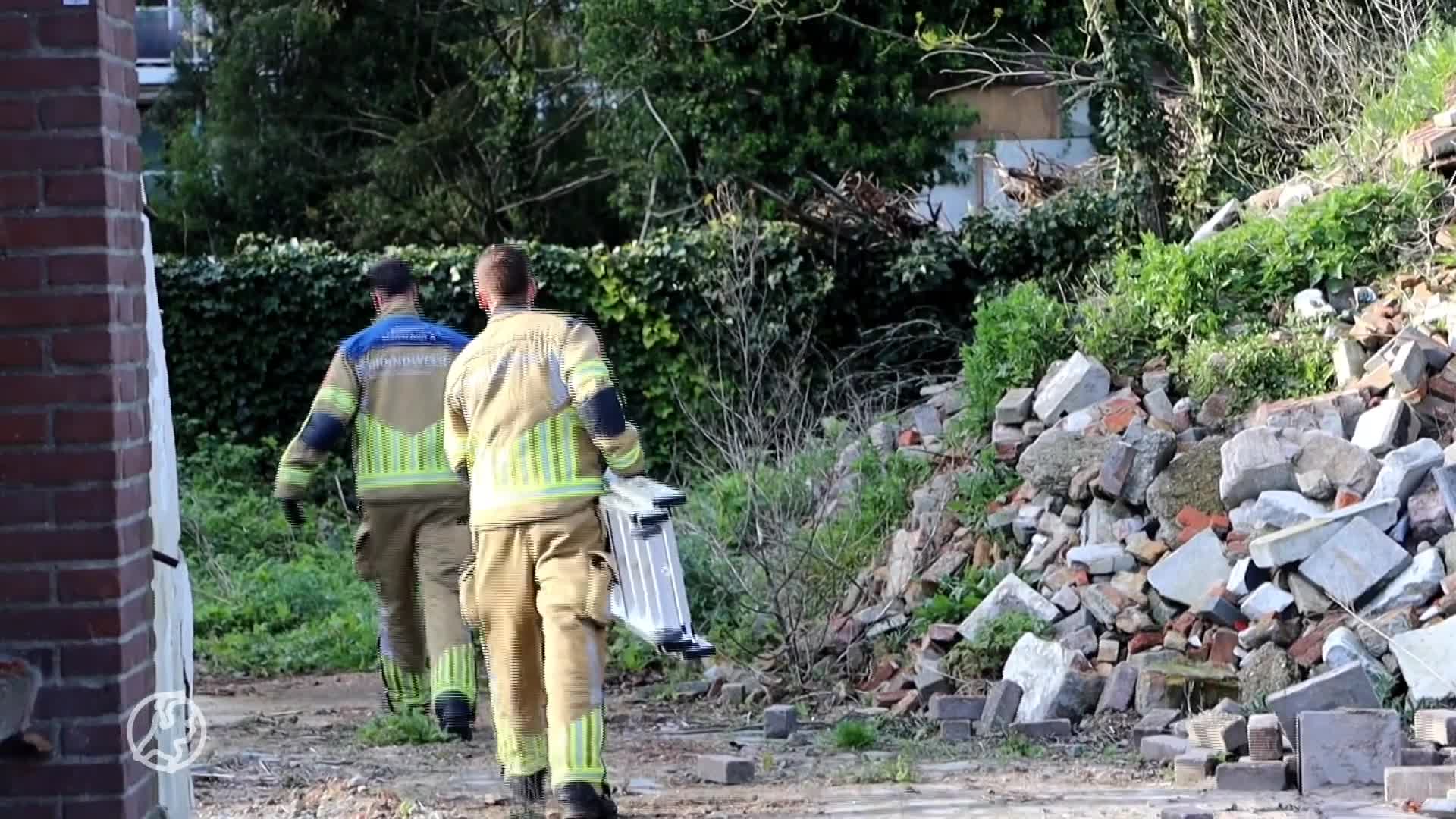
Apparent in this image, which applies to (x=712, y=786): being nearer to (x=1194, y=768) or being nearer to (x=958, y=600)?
(x=1194, y=768)

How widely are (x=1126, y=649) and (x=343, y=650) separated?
4.66m

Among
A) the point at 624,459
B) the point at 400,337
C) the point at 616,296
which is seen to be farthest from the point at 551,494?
the point at 616,296

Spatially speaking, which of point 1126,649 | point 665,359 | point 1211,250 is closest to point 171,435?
point 1126,649

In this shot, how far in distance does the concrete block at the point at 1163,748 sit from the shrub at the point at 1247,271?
3806 millimetres

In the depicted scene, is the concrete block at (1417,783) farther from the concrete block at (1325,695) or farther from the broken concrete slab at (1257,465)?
the broken concrete slab at (1257,465)

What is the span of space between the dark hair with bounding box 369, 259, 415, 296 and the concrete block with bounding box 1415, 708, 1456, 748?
432 cm

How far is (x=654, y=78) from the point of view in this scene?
776 inches

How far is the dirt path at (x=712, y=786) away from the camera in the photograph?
630cm

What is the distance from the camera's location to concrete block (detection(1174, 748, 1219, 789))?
674cm

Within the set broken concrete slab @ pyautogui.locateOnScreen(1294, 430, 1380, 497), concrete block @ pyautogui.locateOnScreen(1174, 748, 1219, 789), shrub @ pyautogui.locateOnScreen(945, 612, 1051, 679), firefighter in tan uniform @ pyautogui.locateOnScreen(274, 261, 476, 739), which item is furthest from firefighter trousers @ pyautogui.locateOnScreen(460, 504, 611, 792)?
broken concrete slab @ pyautogui.locateOnScreen(1294, 430, 1380, 497)

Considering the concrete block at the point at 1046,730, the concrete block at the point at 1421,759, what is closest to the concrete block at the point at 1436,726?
the concrete block at the point at 1421,759

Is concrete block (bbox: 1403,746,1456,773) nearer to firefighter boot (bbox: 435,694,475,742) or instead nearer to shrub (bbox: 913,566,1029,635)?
shrub (bbox: 913,566,1029,635)

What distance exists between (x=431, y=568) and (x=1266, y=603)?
358 centimetres

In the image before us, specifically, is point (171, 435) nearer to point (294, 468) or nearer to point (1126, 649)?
point (294, 468)
